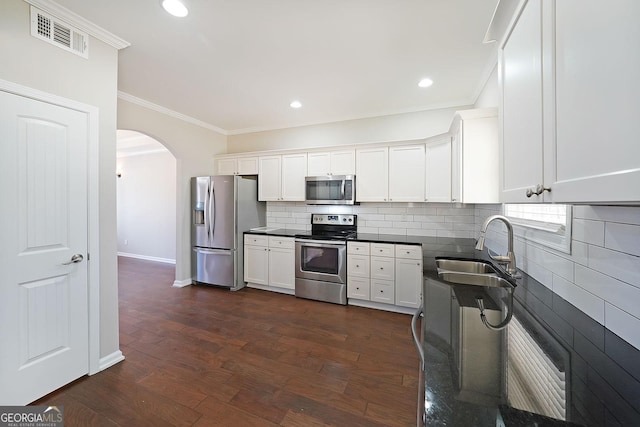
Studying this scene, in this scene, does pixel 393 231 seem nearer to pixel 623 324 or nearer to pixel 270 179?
pixel 270 179

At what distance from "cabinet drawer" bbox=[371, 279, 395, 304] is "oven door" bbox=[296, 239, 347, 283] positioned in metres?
0.40

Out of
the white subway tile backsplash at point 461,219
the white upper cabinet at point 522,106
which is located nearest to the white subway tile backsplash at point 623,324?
the white upper cabinet at point 522,106

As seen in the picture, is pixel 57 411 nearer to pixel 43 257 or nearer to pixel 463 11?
pixel 43 257

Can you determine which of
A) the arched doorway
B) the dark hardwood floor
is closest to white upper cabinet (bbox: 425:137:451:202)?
the dark hardwood floor

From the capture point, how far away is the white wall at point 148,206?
5785 millimetres

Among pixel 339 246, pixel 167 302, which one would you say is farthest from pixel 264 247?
pixel 167 302

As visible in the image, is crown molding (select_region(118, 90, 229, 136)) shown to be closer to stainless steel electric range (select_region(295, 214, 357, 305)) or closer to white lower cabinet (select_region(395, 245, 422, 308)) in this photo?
stainless steel electric range (select_region(295, 214, 357, 305))

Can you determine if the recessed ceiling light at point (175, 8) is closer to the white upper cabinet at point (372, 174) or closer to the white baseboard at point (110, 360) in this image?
the white upper cabinet at point (372, 174)

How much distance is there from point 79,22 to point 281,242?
9.68 feet

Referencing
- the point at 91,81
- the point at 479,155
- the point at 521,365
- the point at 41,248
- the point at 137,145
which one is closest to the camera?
the point at 521,365

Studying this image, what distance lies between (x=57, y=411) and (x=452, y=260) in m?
3.07

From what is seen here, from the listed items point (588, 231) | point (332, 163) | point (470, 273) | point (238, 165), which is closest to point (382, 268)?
point (470, 273)

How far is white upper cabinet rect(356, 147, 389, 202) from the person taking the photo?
348 cm

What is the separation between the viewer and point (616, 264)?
954mm
